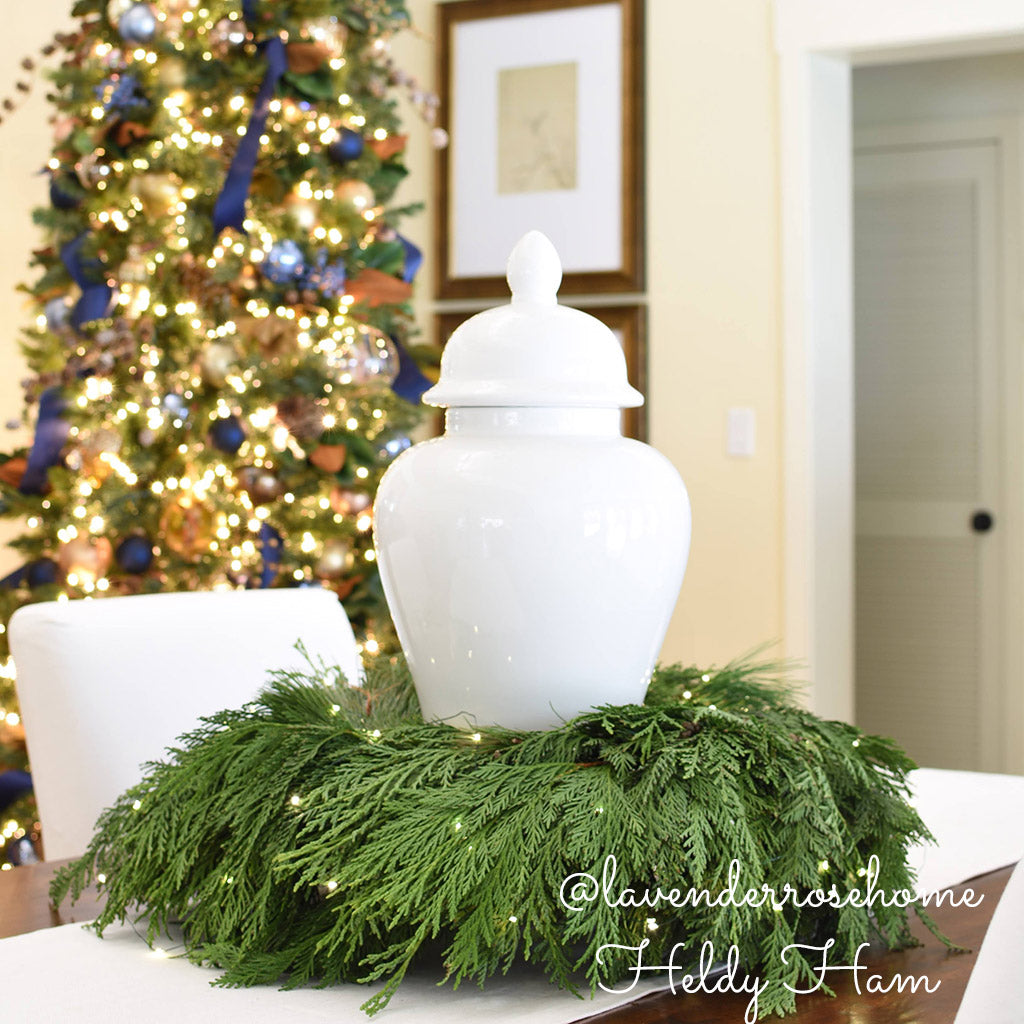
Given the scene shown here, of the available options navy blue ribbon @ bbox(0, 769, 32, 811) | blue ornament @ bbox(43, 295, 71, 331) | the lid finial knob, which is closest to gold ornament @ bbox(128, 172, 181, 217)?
blue ornament @ bbox(43, 295, 71, 331)

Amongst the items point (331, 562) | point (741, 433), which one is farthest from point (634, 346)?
point (331, 562)

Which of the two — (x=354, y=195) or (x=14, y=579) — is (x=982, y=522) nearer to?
(x=354, y=195)

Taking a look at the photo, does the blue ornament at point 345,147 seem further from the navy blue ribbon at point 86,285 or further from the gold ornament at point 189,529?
the gold ornament at point 189,529

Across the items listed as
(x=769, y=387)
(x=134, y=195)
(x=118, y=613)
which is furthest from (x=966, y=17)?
(x=118, y=613)

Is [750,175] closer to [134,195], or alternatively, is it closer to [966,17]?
[966,17]

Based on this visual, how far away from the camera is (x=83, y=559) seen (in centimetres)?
253

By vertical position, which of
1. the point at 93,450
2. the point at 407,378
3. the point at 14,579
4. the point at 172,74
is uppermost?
the point at 172,74

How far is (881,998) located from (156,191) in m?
2.27

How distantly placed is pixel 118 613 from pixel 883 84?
12.5 feet

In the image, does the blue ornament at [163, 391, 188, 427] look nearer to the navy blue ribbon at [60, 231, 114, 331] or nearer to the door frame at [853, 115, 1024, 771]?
the navy blue ribbon at [60, 231, 114, 331]

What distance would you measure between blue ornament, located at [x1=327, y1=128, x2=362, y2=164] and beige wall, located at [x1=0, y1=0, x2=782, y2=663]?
750 mm

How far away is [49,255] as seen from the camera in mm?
2793

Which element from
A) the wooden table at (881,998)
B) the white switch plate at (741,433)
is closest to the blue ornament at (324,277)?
the white switch plate at (741,433)

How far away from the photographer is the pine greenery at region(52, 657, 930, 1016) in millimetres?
734
